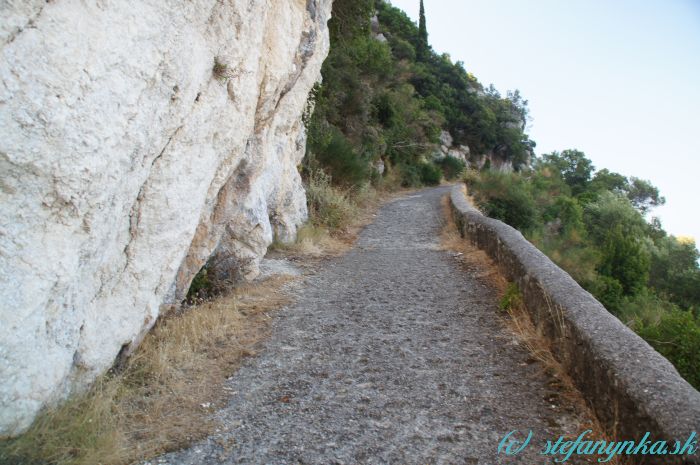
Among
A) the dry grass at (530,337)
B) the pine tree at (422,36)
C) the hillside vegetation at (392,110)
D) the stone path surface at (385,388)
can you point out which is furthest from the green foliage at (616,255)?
the pine tree at (422,36)

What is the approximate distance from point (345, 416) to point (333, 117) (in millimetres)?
11715

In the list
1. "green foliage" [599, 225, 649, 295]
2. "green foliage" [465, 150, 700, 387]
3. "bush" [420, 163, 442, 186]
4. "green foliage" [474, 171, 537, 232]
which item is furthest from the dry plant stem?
"bush" [420, 163, 442, 186]

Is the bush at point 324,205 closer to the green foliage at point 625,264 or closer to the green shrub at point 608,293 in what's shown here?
the green shrub at point 608,293

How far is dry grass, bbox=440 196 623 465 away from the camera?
286cm

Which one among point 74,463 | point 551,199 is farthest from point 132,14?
point 551,199

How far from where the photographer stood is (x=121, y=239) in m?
3.02

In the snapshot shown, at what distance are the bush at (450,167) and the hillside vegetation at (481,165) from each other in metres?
0.09

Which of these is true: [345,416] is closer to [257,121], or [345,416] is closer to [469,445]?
[469,445]

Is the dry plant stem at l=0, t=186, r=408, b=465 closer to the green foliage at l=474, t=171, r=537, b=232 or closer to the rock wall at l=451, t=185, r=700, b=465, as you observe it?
the rock wall at l=451, t=185, r=700, b=465

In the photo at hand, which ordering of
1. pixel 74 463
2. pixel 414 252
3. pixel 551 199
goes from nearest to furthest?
pixel 74 463 < pixel 414 252 < pixel 551 199

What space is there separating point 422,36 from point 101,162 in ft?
134

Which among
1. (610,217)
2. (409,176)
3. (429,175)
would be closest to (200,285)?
(409,176)

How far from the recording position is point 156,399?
296 centimetres

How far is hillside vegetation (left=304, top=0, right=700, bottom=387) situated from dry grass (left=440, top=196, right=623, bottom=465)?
51.2 inches
